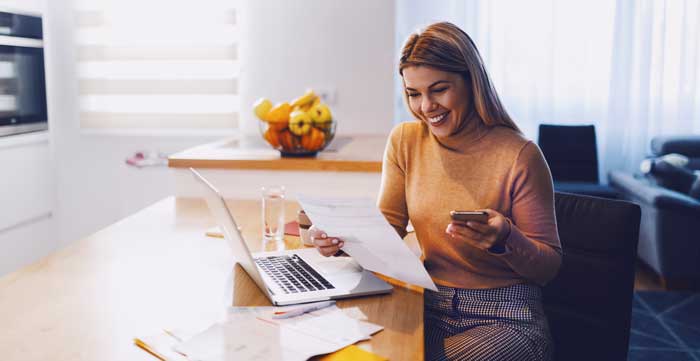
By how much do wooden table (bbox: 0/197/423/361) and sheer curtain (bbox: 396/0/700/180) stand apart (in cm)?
296

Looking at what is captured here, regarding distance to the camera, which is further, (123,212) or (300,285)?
(123,212)

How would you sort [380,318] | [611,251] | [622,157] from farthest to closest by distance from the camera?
[622,157]
[611,251]
[380,318]

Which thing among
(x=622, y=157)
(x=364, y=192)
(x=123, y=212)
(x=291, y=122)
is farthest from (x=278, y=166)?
(x=622, y=157)

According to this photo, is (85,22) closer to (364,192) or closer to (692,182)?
(364,192)

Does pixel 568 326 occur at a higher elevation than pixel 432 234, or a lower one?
lower

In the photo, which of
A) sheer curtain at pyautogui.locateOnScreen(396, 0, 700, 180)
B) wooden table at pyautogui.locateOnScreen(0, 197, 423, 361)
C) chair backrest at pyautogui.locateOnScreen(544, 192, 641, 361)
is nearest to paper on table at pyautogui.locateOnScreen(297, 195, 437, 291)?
wooden table at pyautogui.locateOnScreen(0, 197, 423, 361)

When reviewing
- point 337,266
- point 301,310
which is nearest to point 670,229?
point 337,266

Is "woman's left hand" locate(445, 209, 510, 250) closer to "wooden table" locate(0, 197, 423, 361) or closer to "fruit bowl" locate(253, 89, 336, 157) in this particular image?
"wooden table" locate(0, 197, 423, 361)

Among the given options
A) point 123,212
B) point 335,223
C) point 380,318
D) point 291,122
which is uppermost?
point 291,122

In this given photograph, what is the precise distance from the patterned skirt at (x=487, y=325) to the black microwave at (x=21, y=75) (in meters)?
2.72

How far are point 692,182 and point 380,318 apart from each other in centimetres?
306

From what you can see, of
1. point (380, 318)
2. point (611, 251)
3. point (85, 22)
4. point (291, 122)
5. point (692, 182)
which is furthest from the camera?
point (85, 22)

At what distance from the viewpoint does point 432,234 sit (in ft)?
5.10

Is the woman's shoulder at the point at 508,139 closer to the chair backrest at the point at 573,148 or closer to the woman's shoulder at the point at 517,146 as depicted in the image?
the woman's shoulder at the point at 517,146
